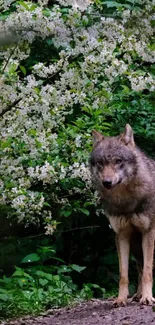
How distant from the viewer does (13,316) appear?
761 cm

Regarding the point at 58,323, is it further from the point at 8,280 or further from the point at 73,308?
the point at 8,280

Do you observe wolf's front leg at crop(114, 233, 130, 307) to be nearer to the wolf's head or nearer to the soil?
the soil

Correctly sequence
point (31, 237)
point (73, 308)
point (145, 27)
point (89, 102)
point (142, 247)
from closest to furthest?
point (145, 27), point (142, 247), point (73, 308), point (89, 102), point (31, 237)

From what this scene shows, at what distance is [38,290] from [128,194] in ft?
6.06

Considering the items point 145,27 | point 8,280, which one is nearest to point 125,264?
point 8,280

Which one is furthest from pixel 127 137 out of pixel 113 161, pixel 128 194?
pixel 128 194

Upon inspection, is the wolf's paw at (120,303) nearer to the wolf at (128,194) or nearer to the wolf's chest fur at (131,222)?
the wolf at (128,194)

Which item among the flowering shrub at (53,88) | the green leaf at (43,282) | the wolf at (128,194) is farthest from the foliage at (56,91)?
the green leaf at (43,282)

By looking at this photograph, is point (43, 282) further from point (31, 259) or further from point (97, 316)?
point (97, 316)

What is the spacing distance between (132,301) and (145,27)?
4157 millimetres

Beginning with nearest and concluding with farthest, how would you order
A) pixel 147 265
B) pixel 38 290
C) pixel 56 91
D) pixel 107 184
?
pixel 107 184 < pixel 56 91 < pixel 147 265 < pixel 38 290

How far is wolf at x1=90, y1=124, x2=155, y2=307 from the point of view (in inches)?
281

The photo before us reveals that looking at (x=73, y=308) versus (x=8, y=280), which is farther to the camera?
(x=8, y=280)

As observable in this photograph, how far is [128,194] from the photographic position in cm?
720
